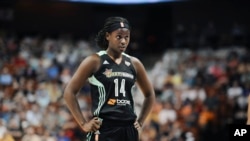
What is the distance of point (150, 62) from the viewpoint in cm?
1708

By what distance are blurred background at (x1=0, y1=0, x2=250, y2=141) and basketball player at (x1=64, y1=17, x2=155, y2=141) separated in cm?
497

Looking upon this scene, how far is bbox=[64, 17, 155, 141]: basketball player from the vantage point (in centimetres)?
427

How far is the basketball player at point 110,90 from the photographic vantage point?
4.27 m

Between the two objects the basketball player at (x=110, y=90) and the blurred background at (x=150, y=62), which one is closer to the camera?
the basketball player at (x=110, y=90)

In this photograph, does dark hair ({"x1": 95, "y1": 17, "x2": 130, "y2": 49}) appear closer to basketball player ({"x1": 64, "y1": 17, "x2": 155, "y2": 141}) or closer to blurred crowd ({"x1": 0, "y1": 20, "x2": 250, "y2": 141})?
basketball player ({"x1": 64, "y1": 17, "x2": 155, "y2": 141})

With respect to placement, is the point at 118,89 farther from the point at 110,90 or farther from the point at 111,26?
the point at 111,26

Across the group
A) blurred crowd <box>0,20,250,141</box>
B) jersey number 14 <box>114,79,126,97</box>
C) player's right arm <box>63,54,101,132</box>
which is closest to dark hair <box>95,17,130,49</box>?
player's right arm <box>63,54,101,132</box>

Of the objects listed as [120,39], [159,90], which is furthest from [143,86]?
[159,90]

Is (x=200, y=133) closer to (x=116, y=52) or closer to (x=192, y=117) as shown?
(x=192, y=117)

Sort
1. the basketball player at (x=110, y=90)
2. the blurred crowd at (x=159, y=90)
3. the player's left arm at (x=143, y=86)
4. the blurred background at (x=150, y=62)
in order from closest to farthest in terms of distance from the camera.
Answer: the basketball player at (x=110, y=90), the player's left arm at (x=143, y=86), the blurred crowd at (x=159, y=90), the blurred background at (x=150, y=62)

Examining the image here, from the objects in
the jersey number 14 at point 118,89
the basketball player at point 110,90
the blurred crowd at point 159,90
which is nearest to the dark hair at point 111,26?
the basketball player at point 110,90

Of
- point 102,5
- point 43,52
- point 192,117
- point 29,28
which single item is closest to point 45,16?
point 29,28

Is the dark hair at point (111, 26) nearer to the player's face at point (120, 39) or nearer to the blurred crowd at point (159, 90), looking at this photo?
the player's face at point (120, 39)

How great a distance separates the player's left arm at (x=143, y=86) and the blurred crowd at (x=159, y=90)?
4.77 meters
